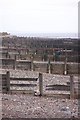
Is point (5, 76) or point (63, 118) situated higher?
point (5, 76)

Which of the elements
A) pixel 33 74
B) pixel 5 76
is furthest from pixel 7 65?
pixel 5 76

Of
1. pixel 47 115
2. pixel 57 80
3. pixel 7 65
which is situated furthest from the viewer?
pixel 7 65

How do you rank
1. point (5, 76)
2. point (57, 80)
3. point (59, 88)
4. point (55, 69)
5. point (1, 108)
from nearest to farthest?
point (1, 108) < point (59, 88) < point (5, 76) < point (57, 80) < point (55, 69)

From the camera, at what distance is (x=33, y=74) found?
21.5m

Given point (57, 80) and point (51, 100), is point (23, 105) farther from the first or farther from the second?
point (57, 80)

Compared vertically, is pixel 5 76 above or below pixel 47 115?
above

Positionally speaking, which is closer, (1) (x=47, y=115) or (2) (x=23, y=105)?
(1) (x=47, y=115)

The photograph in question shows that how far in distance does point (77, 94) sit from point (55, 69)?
8484 mm

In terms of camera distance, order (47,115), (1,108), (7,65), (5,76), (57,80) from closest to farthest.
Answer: (47,115), (1,108), (5,76), (57,80), (7,65)

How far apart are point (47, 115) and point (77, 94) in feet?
8.50

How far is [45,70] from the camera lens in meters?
21.8

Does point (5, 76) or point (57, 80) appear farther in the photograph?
point (57, 80)

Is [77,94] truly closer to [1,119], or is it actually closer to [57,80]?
[1,119]

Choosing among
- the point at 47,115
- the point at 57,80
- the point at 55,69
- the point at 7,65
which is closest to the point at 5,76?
the point at 47,115
